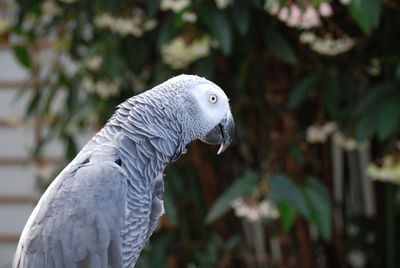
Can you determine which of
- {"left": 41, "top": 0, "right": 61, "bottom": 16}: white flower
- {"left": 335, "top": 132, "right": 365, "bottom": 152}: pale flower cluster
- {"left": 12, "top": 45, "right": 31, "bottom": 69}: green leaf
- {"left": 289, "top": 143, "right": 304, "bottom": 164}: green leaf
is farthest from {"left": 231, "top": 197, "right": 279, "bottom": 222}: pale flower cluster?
{"left": 41, "top": 0, "right": 61, "bottom": 16}: white flower

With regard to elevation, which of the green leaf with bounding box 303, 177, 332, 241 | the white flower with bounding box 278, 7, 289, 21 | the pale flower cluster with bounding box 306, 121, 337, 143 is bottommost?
the green leaf with bounding box 303, 177, 332, 241

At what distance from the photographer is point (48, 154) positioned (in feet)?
10.8

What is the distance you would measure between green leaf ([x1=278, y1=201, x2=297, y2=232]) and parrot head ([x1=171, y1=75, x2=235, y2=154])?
444 millimetres

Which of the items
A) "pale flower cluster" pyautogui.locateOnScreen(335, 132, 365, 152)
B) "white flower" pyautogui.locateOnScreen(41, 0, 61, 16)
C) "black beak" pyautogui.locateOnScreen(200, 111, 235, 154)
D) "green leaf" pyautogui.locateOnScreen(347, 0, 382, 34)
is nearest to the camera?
"black beak" pyautogui.locateOnScreen(200, 111, 235, 154)

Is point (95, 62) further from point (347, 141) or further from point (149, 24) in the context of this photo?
point (347, 141)

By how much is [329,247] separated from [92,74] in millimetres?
972

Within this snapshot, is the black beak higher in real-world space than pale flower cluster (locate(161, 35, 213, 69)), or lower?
lower

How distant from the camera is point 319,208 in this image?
172cm

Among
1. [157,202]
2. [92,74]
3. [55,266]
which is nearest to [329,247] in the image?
[92,74]

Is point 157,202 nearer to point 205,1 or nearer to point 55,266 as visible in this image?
point 55,266

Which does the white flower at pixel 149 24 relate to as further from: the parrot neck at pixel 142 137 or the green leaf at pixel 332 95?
the parrot neck at pixel 142 137

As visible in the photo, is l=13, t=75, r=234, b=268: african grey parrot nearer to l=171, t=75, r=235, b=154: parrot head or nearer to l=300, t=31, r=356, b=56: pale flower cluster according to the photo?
l=171, t=75, r=235, b=154: parrot head

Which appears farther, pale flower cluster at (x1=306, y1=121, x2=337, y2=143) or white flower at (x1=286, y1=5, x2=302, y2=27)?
pale flower cluster at (x1=306, y1=121, x2=337, y2=143)

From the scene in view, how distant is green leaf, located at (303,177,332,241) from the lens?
1.69 metres
